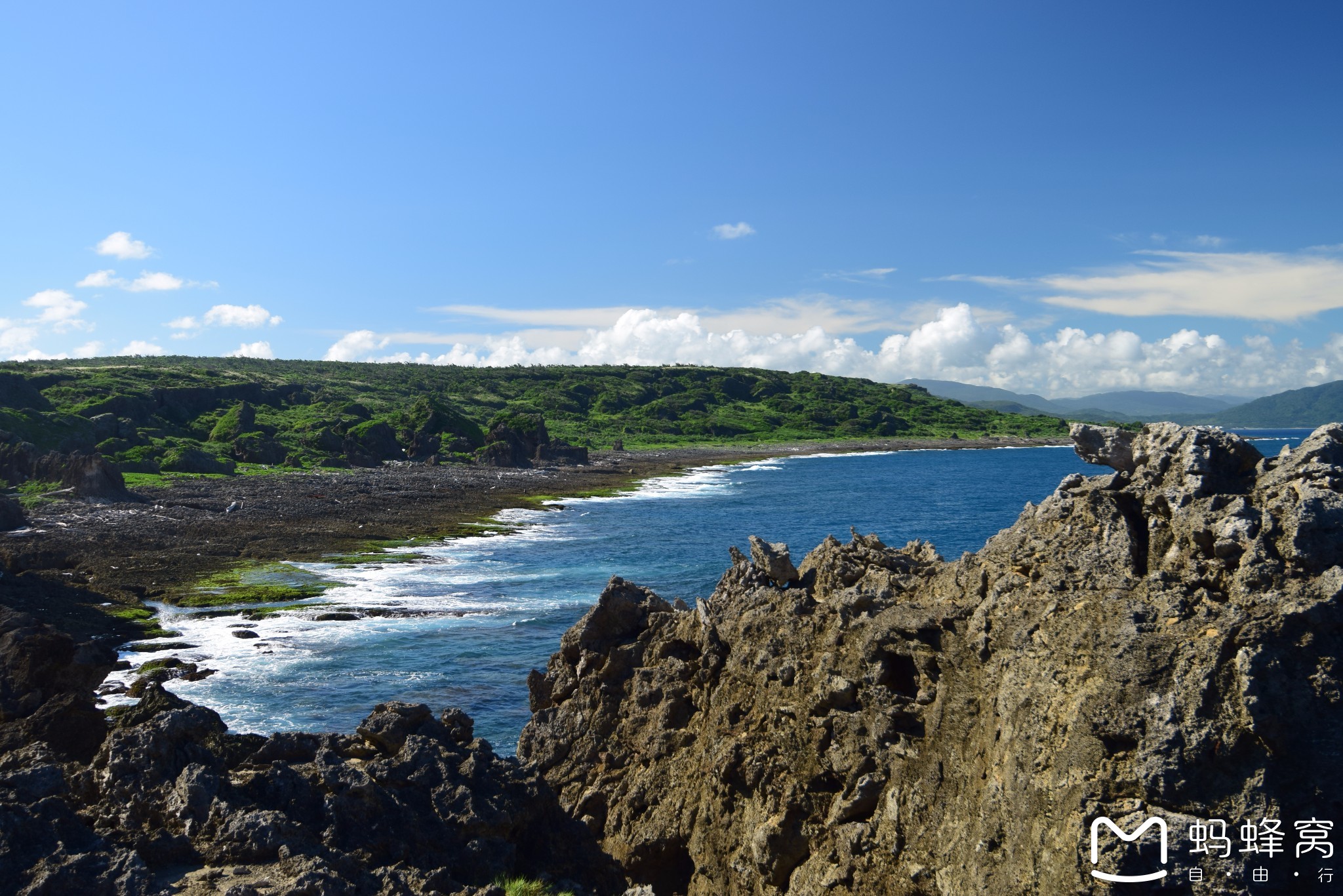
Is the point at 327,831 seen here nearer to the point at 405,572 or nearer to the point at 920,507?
the point at 405,572

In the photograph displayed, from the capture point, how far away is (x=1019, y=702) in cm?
998

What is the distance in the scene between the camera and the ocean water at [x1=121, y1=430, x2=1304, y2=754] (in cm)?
2783

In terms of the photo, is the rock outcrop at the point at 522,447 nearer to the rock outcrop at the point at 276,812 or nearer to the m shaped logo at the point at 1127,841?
the rock outcrop at the point at 276,812

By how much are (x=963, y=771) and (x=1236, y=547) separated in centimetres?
411

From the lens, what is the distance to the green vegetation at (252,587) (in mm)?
39781

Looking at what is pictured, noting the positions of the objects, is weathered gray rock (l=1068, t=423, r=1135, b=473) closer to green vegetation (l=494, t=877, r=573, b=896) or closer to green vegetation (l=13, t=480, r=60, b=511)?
green vegetation (l=494, t=877, r=573, b=896)

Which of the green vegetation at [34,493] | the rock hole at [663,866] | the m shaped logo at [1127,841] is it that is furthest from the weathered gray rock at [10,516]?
the m shaped logo at [1127,841]

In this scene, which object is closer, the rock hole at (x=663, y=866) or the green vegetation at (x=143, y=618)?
the rock hole at (x=663, y=866)

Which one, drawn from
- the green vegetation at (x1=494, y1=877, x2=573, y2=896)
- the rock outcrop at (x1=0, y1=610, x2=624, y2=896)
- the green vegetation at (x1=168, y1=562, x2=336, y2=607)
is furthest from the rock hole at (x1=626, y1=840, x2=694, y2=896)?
the green vegetation at (x1=168, y1=562, x2=336, y2=607)

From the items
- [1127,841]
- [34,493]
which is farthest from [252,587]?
[1127,841]

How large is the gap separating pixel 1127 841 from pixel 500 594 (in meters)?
38.3

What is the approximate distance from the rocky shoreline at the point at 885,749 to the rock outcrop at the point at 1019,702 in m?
0.03

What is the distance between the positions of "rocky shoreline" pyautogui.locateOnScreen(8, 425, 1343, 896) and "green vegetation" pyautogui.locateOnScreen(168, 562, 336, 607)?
24058 mm

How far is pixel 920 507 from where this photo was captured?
3440 inches
